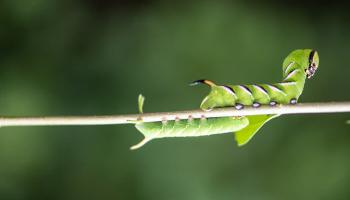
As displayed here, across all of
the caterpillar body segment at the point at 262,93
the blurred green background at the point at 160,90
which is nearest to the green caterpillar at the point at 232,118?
the caterpillar body segment at the point at 262,93

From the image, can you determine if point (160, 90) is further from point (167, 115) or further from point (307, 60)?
point (167, 115)

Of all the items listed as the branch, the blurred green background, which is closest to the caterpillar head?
the branch

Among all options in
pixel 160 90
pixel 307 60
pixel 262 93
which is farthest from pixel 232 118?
pixel 160 90

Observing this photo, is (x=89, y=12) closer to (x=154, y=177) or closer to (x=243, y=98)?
(x=154, y=177)

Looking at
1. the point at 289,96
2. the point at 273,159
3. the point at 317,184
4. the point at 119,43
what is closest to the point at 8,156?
Result: the point at 119,43

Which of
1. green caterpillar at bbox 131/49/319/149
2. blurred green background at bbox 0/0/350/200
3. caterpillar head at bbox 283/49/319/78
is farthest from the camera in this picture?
blurred green background at bbox 0/0/350/200

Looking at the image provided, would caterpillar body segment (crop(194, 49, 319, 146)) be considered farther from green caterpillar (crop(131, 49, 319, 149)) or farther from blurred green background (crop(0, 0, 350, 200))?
blurred green background (crop(0, 0, 350, 200))

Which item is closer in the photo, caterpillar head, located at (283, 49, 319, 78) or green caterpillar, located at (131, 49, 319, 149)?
green caterpillar, located at (131, 49, 319, 149)
